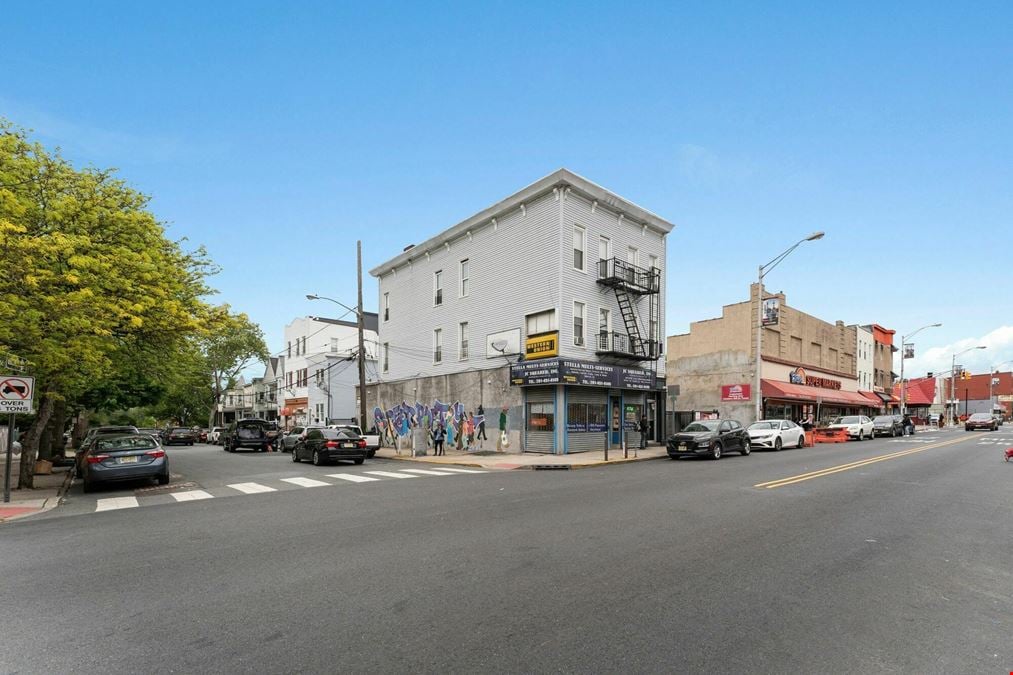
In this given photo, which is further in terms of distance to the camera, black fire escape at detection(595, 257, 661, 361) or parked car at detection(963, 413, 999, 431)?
parked car at detection(963, 413, 999, 431)

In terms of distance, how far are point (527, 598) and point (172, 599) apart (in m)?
3.28

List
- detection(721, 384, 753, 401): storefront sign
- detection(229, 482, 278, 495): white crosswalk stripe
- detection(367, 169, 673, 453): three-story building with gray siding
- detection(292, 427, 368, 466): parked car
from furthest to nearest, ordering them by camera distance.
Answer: detection(721, 384, 753, 401): storefront sign < detection(367, 169, 673, 453): three-story building with gray siding < detection(292, 427, 368, 466): parked car < detection(229, 482, 278, 495): white crosswalk stripe

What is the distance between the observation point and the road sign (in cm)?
1182

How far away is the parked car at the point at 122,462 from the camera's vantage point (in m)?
13.8

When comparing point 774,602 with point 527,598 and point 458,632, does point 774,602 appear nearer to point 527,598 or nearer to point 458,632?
point 527,598

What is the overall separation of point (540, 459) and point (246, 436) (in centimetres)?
2050

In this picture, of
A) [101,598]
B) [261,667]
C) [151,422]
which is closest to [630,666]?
[261,667]

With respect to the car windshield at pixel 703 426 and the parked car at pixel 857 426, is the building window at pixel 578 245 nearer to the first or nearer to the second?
the car windshield at pixel 703 426

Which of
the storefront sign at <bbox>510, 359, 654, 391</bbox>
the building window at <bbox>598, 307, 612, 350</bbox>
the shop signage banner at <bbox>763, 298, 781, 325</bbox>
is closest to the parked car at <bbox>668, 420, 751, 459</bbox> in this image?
the storefront sign at <bbox>510, 359, 654, 391</bbox>

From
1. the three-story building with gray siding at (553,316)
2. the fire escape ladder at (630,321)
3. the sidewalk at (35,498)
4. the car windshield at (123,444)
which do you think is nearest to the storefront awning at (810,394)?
the three-story building with gray siding at (553,316)

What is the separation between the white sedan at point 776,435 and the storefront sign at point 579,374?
5.24 metres

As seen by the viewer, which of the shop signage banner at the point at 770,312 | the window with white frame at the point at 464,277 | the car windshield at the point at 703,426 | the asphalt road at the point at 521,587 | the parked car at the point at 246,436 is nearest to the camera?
the asphalt road at the point at 521,587

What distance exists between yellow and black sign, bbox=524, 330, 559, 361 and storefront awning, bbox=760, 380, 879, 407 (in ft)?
56.2

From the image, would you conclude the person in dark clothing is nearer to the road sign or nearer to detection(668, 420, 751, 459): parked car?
detection(668, 420, 751, 459): parked car
